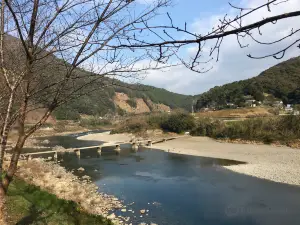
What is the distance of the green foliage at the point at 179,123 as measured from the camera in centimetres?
5109

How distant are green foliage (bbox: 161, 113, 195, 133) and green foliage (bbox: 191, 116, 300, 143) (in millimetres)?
5904

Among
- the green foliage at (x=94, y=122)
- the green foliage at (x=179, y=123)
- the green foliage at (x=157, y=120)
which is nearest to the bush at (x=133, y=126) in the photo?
the green foliage at (x=157, y=120)

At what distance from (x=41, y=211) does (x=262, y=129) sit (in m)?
34.7

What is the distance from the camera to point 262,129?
38.7 m

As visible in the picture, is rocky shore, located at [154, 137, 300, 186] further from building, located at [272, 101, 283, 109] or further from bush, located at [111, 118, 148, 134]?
building, located at [272, 101, 283, 109]

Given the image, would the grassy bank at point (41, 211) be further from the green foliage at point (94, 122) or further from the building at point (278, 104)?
the green foliage at point (94, 122)

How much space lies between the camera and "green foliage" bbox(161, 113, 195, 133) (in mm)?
51094

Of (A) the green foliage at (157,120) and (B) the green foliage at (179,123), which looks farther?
(A) the green foliage at (157,120)

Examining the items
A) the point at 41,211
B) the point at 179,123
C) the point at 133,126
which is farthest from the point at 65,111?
the point at 133,126

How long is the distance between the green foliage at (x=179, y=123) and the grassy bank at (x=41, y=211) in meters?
41.2

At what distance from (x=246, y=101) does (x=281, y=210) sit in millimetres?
58462

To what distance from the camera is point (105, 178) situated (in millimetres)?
19812

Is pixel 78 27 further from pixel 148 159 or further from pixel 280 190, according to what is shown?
pixel 148 159

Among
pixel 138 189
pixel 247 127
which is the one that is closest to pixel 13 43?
pixel 138 189
